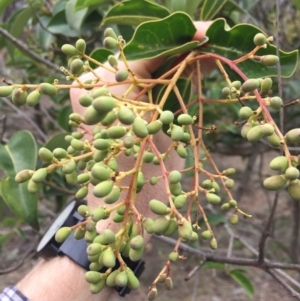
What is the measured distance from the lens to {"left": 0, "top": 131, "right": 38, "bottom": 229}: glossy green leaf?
100cm

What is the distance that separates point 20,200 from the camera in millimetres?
1003

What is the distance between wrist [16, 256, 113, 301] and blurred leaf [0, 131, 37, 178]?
23cm

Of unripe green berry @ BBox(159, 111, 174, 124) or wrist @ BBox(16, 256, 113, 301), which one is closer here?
unripe green berry @ BBox(159, 111, 174, 124)

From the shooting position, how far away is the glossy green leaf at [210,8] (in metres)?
0.92

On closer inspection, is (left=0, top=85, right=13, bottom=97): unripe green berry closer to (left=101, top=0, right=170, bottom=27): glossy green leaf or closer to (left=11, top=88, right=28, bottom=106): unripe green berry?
(left=11, top=88, right=28, bottom=106): unripe green berry

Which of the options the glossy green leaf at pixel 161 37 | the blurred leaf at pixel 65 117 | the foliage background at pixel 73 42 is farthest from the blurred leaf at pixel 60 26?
the glossy green leaf at pixel 161 37

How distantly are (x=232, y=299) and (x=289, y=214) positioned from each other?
866 millimetres

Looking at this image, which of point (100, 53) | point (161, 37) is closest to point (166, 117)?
point (161, 37)

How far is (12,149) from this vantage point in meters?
1.07

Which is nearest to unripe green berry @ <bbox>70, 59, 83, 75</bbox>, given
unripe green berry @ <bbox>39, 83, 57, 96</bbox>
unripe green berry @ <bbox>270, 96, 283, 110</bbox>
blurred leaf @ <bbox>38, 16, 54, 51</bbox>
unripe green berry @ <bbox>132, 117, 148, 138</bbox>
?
unripe green berry @ <bbox>39, 83, 57, 96</bbox>

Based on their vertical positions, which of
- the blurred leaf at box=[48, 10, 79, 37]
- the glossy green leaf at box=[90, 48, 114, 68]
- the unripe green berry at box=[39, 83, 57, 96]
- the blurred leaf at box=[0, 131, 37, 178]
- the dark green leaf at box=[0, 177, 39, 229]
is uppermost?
the unripe green berry at box=[39, 83, 57, 96]

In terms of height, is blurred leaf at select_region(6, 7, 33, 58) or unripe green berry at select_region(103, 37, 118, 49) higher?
unripe green berry at select_region(103, 37, 118, 49)

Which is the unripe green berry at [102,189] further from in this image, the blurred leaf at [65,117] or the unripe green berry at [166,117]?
the blurred leaf at [65,117]

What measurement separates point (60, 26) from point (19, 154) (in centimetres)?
47
